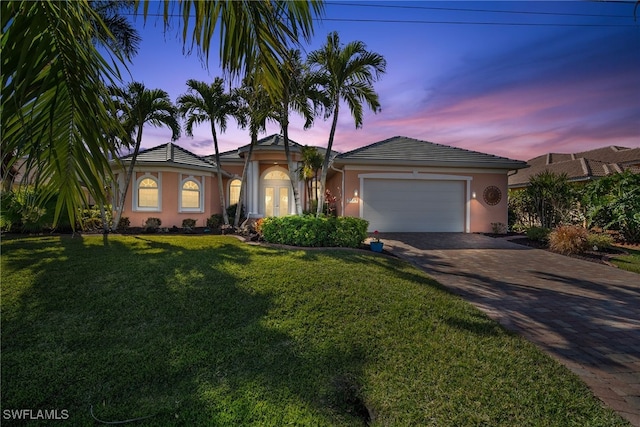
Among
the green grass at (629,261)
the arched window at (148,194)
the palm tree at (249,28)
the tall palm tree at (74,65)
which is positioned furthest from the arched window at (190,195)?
the green grass at (629,261)

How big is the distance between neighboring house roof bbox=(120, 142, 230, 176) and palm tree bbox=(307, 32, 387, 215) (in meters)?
8.88

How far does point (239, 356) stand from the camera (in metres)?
3.62

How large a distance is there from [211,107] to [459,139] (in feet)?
46.9

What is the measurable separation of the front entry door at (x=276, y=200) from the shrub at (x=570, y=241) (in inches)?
514

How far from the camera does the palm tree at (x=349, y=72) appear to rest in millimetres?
9703

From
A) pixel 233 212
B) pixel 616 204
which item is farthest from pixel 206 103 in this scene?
pixel 616 204

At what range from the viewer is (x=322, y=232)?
9750mm

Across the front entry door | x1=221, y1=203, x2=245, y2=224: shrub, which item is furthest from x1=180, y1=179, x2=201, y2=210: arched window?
the front entry door

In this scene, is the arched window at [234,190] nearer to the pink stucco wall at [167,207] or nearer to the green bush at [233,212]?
the green bush at [233,212]

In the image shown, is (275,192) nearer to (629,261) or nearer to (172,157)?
(172,157)

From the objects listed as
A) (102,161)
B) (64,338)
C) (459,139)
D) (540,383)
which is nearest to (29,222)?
(64,338)

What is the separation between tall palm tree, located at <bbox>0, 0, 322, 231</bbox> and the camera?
1.60 metres

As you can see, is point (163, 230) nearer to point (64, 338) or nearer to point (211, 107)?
point (211, 107)

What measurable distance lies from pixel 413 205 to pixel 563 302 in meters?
9.68
